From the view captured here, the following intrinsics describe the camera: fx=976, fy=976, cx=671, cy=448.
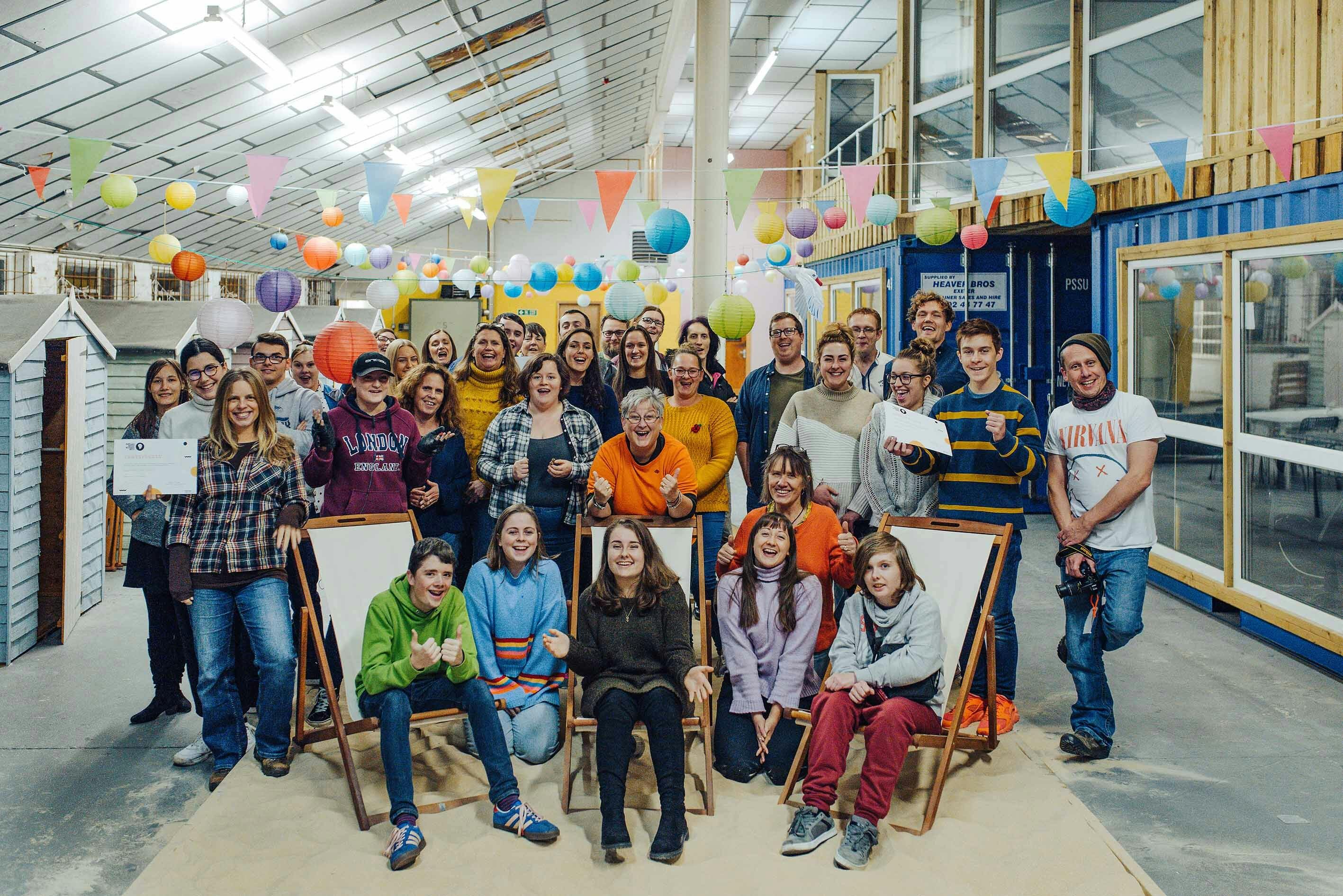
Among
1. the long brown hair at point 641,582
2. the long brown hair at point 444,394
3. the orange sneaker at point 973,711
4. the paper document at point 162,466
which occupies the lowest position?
the orange sneaker at point 973,711

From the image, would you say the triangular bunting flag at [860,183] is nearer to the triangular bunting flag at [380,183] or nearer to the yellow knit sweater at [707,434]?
the yellow knit sweater at [707,434]

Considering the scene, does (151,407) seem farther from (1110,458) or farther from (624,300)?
(624,300)

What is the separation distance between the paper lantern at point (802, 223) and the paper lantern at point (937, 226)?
1.60 m

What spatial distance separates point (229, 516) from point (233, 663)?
1.63 ft

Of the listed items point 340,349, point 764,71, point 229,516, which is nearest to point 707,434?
point 229,516

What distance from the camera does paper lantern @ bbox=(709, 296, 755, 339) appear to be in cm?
630

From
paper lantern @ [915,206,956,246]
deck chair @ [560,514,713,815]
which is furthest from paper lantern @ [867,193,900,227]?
deck chair @ [560,514,713,815]

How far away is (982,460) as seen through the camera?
3582 mm

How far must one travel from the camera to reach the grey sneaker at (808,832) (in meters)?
2.71

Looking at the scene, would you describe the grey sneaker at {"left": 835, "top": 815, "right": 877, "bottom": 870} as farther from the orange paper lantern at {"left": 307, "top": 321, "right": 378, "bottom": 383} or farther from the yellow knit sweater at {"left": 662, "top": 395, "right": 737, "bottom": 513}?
the orange paper lantern at {"left": 307, "top": 321, "right": 378, "bottom": 383}

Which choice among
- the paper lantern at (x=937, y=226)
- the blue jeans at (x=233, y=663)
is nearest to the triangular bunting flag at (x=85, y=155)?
the blue jeans at (x=233, y=663)

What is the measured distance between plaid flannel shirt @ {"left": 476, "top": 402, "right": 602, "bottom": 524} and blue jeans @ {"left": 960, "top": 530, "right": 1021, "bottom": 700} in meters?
1.55

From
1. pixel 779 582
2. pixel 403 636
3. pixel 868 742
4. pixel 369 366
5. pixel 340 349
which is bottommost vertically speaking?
pixel 868 742

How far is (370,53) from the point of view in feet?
28.8
